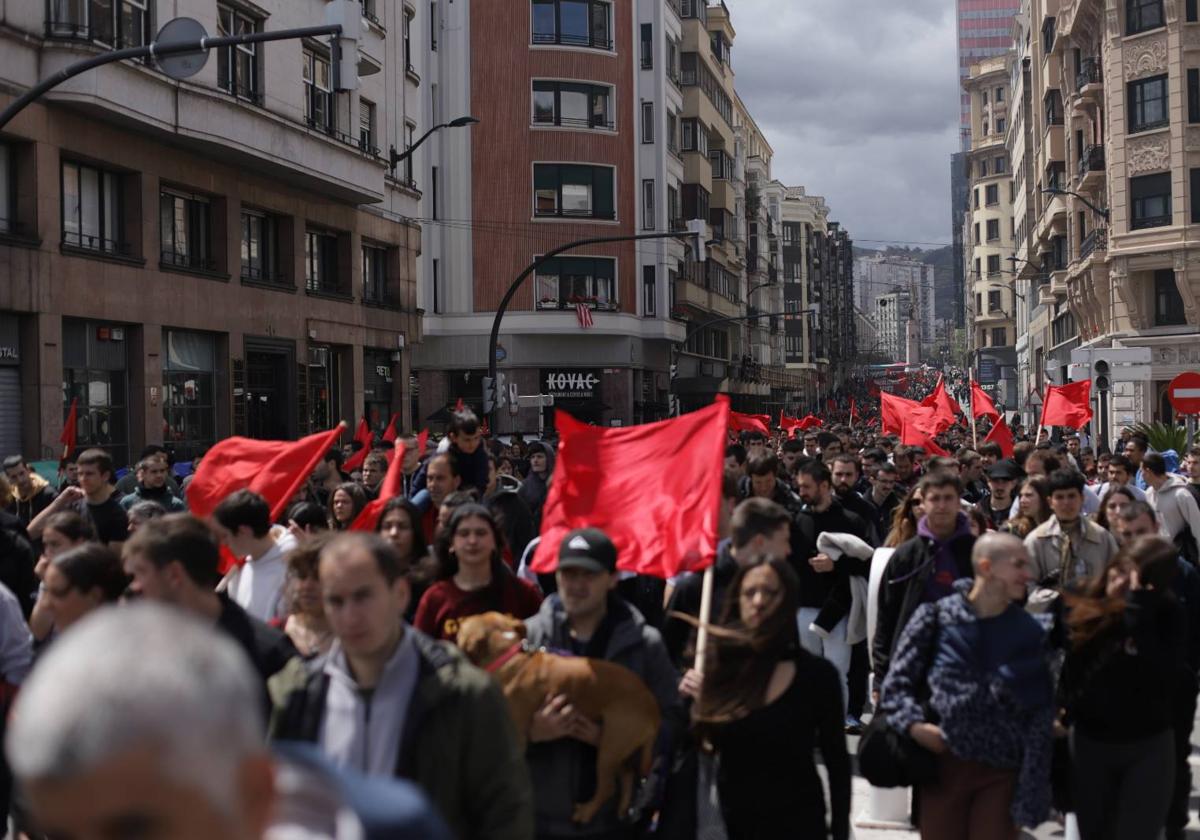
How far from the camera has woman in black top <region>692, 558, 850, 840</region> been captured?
4.78 metres

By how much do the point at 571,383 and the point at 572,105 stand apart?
9062 millimetres

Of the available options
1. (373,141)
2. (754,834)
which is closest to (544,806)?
(754,834)

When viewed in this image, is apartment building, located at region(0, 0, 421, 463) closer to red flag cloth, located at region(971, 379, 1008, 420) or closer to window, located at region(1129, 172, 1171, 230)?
red flag cloth, located at region(971, 379, 1008, 420)

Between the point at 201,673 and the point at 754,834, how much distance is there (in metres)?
3.59

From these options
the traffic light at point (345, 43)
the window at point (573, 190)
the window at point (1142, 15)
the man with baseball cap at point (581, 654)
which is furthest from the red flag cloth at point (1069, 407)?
the window at point (573, 190)

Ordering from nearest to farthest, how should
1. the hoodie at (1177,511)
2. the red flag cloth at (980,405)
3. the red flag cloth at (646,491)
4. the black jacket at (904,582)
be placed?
the red flag cloth at (646,491) < the black jacket at (904,582) < the hoodie at (1177,511) < the red flag cloth at (980,405)

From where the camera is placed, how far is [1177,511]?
422 inches

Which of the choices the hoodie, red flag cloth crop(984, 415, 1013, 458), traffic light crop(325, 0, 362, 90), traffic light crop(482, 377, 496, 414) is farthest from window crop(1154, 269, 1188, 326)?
traffic light crop(325, 0, 362, 90)

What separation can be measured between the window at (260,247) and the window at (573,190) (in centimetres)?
1799

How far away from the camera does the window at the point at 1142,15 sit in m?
40.6

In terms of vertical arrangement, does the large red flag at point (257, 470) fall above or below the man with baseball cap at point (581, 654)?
above

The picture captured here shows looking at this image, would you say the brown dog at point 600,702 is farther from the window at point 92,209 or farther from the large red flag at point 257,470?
the window at point 92,209

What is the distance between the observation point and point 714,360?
64.2 meters

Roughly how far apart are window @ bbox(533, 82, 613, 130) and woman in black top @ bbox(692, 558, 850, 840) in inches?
1657
